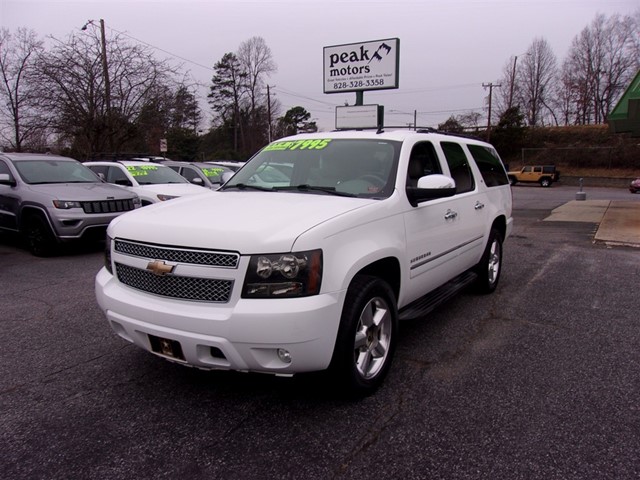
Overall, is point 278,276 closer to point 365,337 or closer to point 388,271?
point 365,337

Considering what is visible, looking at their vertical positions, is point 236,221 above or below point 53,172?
below

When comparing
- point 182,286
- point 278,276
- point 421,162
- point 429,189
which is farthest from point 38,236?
point 429,189

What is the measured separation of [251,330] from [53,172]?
26.3ft

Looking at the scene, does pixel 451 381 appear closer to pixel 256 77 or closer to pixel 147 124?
pixel 147 124

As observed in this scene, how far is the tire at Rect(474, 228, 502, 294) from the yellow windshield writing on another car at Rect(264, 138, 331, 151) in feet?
8.01

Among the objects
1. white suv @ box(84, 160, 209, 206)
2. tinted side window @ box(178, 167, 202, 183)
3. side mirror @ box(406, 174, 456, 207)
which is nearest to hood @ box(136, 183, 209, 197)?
white suv @ box(84, 160, 209, 206)

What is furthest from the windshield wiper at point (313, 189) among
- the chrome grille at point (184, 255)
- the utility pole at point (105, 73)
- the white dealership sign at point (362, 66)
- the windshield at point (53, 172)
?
the utility pole at point (105, 73)

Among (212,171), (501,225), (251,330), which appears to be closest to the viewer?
(251,330)

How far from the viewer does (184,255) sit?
2668 mm

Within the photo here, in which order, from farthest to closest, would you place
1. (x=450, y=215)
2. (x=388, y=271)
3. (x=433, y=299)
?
(x=450, y=215)
(x=433, y=299)
(x=388, y=271)

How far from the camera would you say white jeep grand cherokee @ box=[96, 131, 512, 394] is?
99.6 inches

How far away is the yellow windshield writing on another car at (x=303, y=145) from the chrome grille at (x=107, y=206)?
4810 mm

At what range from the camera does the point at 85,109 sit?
727 inches

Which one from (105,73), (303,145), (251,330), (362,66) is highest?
(105,73)
